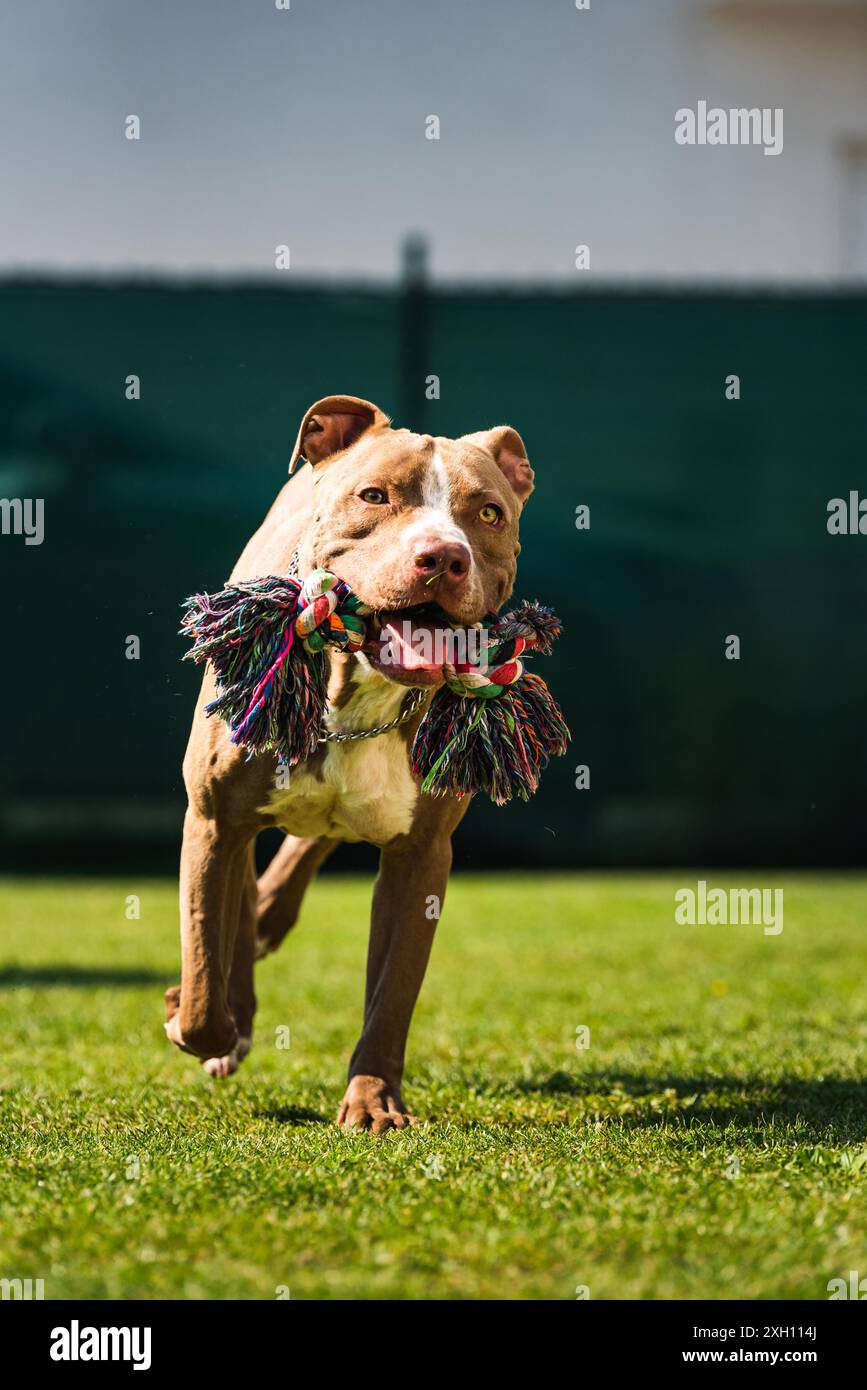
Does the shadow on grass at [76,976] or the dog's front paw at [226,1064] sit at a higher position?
the dog's front paw at [226,1064]

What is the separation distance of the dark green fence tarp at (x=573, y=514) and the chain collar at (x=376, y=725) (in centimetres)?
526

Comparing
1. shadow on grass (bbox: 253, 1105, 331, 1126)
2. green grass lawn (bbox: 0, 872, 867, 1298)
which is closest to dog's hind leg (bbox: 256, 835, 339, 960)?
green grass lawn (bbox: 0, 872, 867, 1298)

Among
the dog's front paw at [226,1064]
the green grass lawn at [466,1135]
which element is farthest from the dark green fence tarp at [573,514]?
the dog's front paw at [226,1064]

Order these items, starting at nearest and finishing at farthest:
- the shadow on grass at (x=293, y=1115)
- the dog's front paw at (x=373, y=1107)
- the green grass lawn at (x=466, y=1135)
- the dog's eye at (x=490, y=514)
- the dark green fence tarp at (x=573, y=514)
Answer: the green grass lawn at (x=466, y=1135), the dog's eye at (x=490, y=514), the dog's front paw at (x=373, y=1107), the shadow on grass at (x=293, y=1115), the dark green fence tarp at (x=573, y=514)

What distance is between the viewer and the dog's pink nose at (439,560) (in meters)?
3.43

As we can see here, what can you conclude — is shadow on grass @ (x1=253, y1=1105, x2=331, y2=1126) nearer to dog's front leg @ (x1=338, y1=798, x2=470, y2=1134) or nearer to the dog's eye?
dog's front leg @ (x1=338, y1=798, x2=470, y2=1134)

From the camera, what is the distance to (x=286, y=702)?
3814 mm

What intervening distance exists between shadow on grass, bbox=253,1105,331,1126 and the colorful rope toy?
86 centimetres

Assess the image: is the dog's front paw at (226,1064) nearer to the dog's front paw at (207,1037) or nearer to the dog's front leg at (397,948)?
the dog's front paw at (207,1037)

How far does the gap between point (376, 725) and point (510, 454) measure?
0.76 m

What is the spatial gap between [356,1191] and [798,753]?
28.2 ft

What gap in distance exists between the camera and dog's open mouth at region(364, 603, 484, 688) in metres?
3.56
